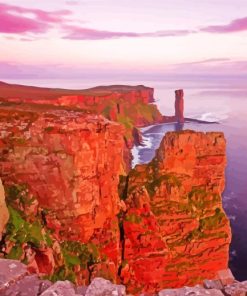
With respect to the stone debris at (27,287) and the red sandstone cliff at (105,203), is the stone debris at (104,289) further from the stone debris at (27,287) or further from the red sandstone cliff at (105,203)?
the red sandstone cliff at (105,203)

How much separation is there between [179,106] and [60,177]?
7542 cm

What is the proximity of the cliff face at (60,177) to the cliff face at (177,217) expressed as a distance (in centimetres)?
284

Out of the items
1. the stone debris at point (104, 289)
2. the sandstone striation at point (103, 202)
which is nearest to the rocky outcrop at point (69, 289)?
the stone debris at point (104, 289)

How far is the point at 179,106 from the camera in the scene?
9188 centimetres

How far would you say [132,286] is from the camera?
72.1 feet

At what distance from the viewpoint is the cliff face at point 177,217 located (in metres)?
22.5

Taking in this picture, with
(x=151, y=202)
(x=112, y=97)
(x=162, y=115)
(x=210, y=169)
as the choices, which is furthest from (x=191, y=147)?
(x=162, y=115)

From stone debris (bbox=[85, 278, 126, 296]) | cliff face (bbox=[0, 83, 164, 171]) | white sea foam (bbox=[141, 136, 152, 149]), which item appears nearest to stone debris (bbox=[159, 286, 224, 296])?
stone debris (bbox=[85, 278, 126, 296])

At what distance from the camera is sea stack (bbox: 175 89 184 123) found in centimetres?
8864

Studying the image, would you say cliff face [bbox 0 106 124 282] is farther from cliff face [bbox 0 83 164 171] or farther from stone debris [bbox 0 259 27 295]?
cliff face [bbox 0 83 164 171]

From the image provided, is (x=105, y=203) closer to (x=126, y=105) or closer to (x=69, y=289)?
(x=69, y=289)

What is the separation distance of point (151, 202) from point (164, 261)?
3.54 meters

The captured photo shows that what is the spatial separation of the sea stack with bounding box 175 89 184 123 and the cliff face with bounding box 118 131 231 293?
6242 cm

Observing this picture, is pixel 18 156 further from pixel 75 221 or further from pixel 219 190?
pixel 219 190
